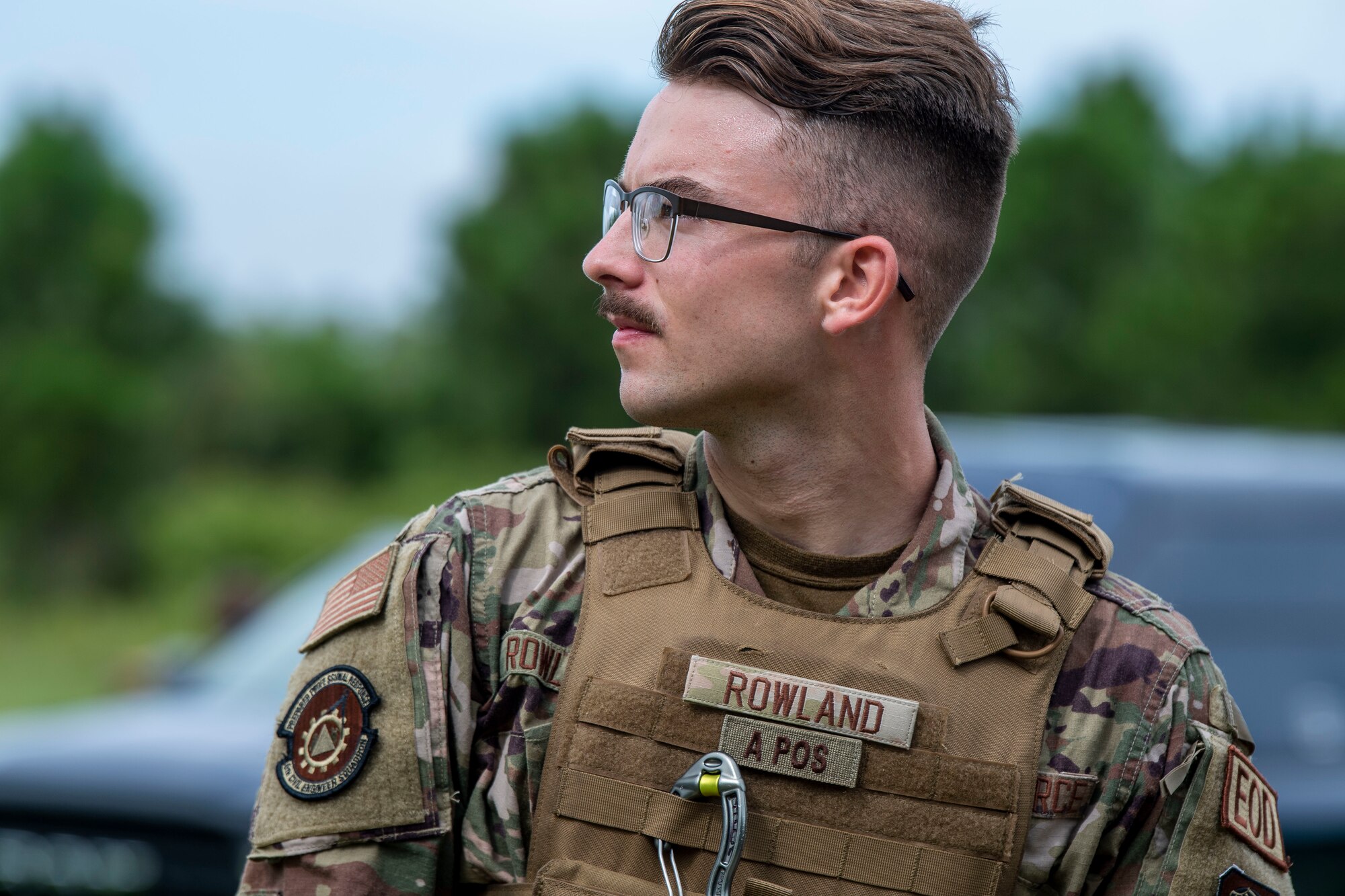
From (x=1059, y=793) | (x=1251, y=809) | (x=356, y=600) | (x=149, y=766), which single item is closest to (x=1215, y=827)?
(x=1251, y=809)

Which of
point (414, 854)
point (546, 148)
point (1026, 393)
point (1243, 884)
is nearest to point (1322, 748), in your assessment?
point (1243, 884)

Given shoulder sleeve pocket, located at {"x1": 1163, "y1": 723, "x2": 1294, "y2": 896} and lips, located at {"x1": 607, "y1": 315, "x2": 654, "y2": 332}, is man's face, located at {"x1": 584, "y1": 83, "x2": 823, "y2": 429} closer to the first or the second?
lips, located at {"x1": 607, "y1": 315, "x2": 654, "y2": 332}

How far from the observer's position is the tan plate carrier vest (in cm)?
201

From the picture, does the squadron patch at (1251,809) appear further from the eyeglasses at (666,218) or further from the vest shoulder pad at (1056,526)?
the eyeglasses at (666,218)

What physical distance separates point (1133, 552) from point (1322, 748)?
839mm

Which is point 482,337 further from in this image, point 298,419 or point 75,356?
point 298,419

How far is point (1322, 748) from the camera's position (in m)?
4.45

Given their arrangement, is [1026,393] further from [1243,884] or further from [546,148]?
[1243,884]

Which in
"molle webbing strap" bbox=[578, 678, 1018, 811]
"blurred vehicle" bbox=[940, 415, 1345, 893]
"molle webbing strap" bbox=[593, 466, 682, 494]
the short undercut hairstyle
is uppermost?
"blurred vehicle" bbox=[940, 415, 1345, 893]

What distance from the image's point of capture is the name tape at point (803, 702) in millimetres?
2039

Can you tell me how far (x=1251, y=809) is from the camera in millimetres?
2092

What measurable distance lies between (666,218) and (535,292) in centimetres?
1687

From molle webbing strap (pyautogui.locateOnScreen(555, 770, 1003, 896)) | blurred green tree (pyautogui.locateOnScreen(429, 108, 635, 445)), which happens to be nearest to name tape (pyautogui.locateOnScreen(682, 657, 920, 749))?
molle webbing strap (pyautogui.locateOnScreen(555, 770, 1003, 896))

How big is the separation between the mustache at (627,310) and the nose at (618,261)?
2 cm
